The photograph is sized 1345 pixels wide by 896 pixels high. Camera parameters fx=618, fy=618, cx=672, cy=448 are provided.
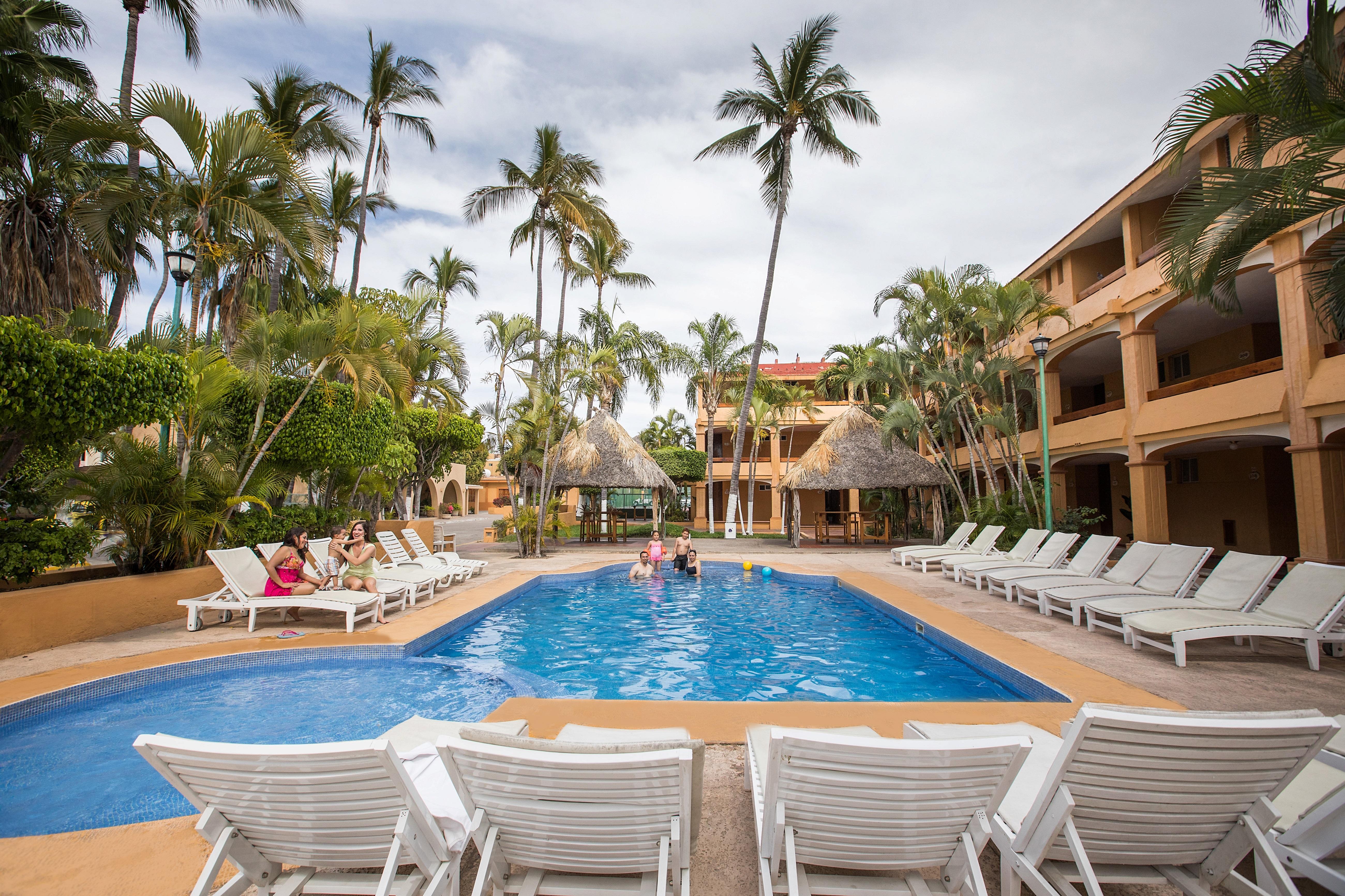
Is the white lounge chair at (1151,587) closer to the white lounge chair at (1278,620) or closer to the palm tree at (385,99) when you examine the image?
the white lounge chair at (1278,620)

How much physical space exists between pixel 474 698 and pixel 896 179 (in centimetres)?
1446

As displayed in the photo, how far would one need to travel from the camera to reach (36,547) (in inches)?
244

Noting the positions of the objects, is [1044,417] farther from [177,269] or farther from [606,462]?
[177,269]

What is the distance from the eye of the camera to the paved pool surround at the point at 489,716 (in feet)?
7.98

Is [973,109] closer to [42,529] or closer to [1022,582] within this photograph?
[1022,582]

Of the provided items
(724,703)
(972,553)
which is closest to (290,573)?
(724,703)

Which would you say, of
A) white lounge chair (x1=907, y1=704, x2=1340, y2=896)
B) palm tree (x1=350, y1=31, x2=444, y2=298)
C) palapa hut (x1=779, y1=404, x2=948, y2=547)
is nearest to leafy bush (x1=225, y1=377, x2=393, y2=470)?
palm tree (x1=350, y1=31, x2=444, y2=298)

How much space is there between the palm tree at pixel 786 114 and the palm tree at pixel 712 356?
16.7ft

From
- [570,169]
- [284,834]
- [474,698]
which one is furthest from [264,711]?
[570,169]

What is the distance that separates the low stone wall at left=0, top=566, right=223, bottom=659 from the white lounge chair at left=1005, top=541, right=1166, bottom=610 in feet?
34.6

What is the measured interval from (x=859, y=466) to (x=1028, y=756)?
17594mm

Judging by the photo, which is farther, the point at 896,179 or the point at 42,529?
the point at 896,179

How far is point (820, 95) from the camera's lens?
18.7 m

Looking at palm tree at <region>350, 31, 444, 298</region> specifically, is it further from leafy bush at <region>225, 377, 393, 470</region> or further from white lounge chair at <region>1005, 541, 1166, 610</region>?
white lounge chair at <region>1005, 541, 1166, 610</region>
